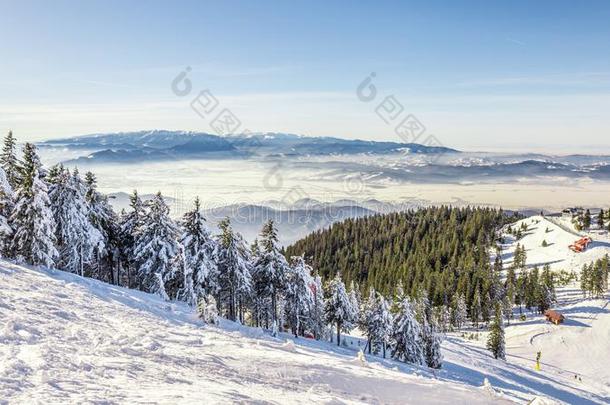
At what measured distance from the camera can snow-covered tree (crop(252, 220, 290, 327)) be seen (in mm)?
43781

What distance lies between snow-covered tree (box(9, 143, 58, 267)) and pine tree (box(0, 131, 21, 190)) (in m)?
4.75

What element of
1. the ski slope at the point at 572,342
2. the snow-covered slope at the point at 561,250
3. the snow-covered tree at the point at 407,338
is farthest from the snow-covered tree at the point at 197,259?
the snow-covered slope at the point at 561,250

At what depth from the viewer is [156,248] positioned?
4081 centimetres

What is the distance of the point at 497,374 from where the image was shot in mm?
54969

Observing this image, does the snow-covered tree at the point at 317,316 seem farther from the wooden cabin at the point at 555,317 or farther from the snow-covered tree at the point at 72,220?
the wooden cabin at the point at 555,317

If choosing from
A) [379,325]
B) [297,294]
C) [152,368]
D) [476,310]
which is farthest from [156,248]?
[476,310]

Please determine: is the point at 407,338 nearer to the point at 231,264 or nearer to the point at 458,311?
the point at 231,264

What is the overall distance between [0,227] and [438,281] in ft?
380

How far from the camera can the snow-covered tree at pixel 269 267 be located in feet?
144

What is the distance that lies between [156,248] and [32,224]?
1171 cm

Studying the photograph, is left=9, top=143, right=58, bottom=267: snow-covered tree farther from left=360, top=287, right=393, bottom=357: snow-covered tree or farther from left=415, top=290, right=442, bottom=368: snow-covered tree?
left=415, top=290, right=442, bottom=368: snow-covered tree

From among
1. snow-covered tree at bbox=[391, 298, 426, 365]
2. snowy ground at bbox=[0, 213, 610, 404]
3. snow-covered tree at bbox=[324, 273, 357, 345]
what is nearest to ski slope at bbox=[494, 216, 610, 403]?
snow-covered tree at bbox=[391, 298, 426, 365]

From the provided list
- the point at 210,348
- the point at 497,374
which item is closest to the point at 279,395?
the point at 210,348

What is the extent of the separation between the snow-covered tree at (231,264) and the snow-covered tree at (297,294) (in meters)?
4.87
